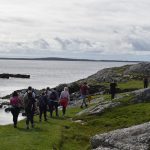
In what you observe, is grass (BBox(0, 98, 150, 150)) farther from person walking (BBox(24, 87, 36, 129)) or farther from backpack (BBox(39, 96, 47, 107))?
backpack (BBox(39, 96, 47, 107))

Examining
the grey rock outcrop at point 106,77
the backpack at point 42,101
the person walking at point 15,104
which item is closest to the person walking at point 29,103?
the person walking at point 15,104

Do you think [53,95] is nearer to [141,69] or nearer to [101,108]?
[101,108]

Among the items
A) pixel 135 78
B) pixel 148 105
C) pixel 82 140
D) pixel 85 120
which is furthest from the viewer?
pixel 135 78

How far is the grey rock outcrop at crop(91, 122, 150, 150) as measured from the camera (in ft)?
77.0

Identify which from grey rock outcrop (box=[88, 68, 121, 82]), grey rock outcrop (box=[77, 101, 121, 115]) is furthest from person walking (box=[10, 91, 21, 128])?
grey rock outcrop (box=[88, 68, 121, 82])

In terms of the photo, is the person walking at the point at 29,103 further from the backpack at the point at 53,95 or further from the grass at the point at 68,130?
the backpack at the point at 53,95

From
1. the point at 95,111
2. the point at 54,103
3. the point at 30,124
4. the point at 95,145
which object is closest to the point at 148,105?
the point at 95,111

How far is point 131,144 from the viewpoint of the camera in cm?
2373

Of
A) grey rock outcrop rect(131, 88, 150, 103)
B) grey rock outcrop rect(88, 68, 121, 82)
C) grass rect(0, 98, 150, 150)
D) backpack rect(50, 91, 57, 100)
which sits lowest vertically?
grey rock outcrop rect(88, 68, 121, 82)

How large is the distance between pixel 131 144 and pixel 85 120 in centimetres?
1670

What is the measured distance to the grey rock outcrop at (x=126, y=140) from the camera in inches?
925

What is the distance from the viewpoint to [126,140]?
79.7ft

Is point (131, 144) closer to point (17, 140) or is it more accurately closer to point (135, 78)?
point (17, 140)

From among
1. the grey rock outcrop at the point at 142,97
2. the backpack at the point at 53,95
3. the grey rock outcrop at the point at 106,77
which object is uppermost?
the backpack at the point at 53,95
